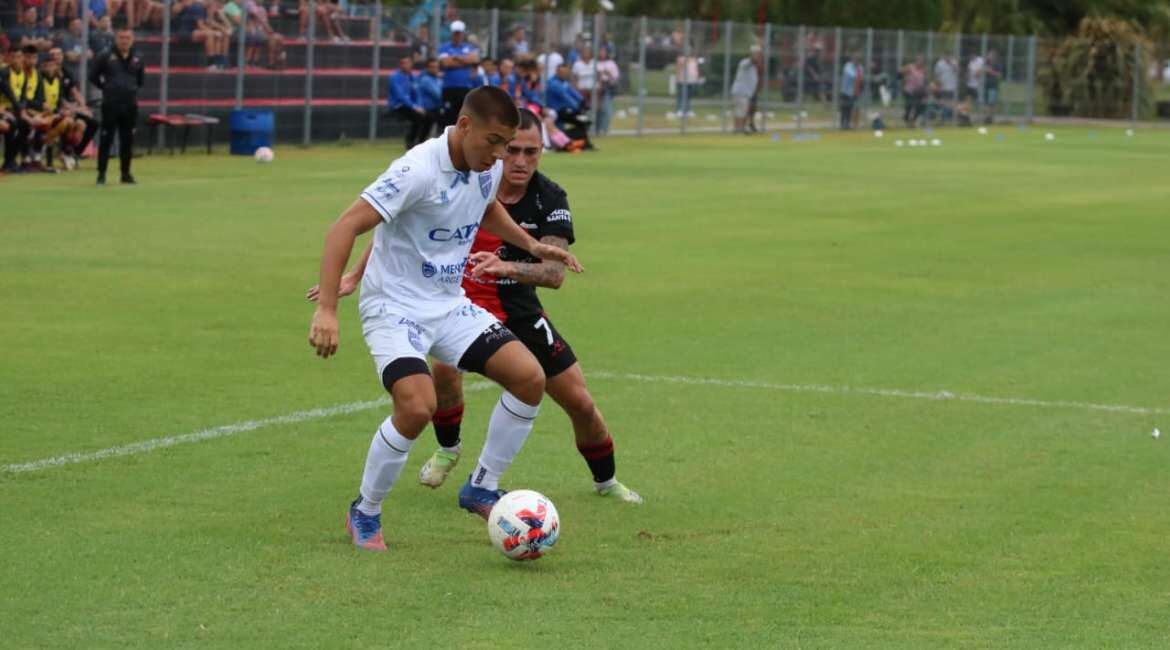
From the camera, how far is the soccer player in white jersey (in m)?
6.97

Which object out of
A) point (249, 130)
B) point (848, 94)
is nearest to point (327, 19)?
point (249, 130)

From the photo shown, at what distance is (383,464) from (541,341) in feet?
4.03

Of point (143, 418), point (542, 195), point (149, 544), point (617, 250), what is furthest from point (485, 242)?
point (617, 250)

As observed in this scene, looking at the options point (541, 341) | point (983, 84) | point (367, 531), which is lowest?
point (367, 531)

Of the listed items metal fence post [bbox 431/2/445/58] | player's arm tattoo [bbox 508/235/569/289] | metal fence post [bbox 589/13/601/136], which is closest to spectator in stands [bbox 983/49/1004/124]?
metal fence post [bbox 589/13/601/136]

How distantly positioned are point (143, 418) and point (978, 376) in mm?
5406

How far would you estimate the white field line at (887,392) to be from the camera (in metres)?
11.1

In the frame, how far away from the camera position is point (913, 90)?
58562mm

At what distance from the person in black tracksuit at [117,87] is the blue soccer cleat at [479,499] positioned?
18383 mm

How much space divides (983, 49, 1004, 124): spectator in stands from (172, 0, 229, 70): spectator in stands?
33.9 m

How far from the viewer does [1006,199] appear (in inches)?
1102

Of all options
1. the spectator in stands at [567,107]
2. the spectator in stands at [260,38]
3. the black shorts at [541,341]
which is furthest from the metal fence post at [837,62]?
the black shorts at [541,341]

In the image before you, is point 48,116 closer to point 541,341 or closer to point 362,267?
point 541,341

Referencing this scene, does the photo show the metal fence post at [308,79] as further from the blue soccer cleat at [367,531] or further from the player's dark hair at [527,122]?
the blue soccer cleat at [367,531]
